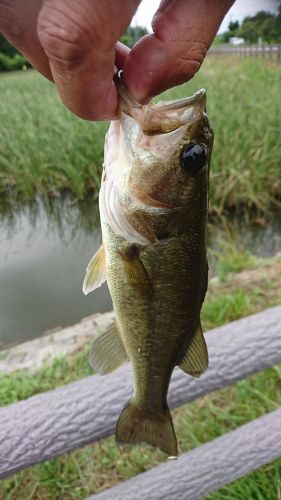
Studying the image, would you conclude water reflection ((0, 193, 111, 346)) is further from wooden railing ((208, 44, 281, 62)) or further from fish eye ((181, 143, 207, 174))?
fish eye ((181, 143, 207, 174))

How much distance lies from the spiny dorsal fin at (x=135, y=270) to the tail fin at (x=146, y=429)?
43 cm

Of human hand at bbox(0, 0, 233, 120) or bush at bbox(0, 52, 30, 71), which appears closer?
human hand at bbox(0, 0, 233, 120)

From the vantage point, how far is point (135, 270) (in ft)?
4.07

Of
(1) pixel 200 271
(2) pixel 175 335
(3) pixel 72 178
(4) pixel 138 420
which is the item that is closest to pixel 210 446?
(4) pixel 138 420

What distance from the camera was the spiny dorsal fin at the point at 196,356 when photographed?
1.37m

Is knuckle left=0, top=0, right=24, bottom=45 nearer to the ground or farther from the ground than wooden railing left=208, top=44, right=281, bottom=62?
farther from the ground

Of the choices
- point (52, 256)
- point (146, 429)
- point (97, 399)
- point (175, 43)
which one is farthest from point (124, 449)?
point (52, 256)

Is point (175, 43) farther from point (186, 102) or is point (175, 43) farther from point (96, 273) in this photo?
point (96, 273)

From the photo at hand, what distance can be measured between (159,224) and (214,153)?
4849 millimetres

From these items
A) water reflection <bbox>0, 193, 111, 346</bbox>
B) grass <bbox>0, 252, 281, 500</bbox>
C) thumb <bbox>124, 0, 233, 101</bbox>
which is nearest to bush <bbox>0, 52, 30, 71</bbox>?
water reflection <bbox>0, 193, 111, 346</bbox>

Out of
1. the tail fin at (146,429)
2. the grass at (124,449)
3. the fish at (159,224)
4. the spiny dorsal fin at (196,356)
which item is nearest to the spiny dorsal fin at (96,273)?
the fish at (159,224)

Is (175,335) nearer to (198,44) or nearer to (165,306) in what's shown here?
(165,306)

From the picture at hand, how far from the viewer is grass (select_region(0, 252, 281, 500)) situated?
239 centimetres

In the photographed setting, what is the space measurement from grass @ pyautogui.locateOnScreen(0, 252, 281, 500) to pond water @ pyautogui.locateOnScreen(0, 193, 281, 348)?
125 centimetres
